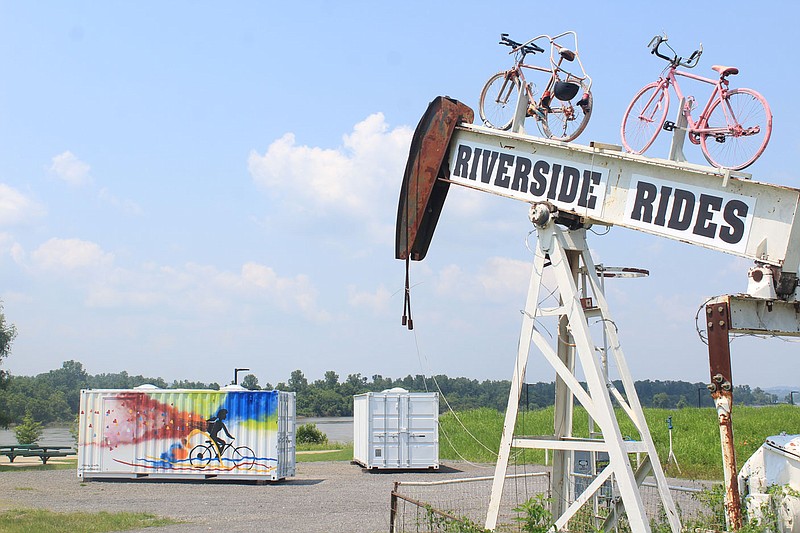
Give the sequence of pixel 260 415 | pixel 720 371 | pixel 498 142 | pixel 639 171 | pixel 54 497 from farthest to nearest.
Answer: pixel 260 415 < pixel 54 497 < pixel 498 142 < pixel 639 171 < pixel 720 371

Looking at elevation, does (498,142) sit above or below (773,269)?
above

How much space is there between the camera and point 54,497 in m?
19.0

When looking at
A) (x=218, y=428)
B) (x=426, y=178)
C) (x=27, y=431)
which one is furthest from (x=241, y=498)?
(x=27, y=431)

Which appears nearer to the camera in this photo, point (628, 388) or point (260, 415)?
point (628, 388)

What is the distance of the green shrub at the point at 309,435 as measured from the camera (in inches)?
1553

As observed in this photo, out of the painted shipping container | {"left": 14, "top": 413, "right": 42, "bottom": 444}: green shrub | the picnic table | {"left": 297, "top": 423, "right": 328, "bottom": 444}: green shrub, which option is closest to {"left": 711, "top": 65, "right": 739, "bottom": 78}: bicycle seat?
the painted shipping container

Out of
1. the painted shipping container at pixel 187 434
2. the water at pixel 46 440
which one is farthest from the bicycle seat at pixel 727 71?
the water at pixel 46 440

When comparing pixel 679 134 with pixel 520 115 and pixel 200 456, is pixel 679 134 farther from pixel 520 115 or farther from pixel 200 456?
pixel 200 456

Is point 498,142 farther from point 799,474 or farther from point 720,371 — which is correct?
point 799,474

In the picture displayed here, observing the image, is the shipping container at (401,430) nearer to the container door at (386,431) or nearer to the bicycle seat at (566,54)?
the container door at (386,431)

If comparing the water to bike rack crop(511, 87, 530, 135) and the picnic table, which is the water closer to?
the picnic table

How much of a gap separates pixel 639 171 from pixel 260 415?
53.2 ft

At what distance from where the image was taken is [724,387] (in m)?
6.64

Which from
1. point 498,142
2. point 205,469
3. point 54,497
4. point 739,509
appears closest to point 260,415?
point 205,469
